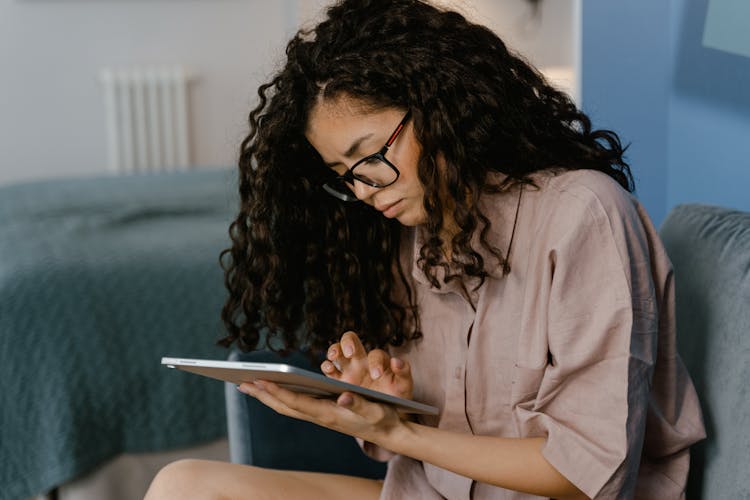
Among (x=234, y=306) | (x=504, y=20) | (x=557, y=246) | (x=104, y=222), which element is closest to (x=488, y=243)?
(x=557, y=246)

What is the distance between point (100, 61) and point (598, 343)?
3620 millimetres

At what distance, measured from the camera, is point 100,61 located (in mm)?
4176

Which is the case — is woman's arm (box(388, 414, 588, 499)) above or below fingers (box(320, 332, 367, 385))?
below

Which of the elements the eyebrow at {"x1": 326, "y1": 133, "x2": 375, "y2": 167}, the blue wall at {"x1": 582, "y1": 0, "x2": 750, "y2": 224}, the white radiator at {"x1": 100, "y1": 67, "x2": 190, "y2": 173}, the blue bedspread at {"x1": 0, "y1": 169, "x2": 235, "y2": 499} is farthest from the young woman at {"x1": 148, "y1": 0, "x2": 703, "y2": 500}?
the white radiator at {"x1": 100, "y1": 67, "x2": 190, "y2": 173}

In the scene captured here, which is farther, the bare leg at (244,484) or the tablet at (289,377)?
the bare leg at (244,484)

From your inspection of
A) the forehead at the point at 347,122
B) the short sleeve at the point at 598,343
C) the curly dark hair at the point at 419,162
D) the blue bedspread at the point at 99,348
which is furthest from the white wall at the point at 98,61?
the short sleeve at the point at 598,343

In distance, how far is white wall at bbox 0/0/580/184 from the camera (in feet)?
13.4

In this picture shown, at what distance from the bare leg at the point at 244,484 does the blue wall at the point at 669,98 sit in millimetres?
765

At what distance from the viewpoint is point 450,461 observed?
3.47 feet

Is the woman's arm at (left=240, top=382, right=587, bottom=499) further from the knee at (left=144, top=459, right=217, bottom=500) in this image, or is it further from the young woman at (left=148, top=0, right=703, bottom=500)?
the knee at (left=144, top=459, right=217, bottom=500)

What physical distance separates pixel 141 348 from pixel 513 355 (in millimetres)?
1025

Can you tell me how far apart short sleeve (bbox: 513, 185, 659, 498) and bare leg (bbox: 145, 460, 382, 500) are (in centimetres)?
35

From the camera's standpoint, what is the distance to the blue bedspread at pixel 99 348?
6.02 feet

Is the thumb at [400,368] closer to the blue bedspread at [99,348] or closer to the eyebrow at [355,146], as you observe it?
the eyebrow at [355,146]
